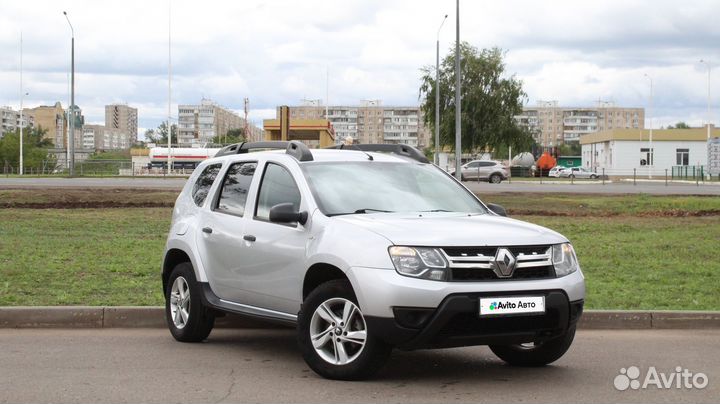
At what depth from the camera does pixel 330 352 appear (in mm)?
6898

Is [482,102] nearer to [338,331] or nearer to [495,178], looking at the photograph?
[495,178]

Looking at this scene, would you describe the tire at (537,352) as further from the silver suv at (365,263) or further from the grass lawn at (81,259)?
the grass lawn at (81,259)

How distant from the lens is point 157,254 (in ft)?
47.0

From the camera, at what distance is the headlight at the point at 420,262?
637 centimetres

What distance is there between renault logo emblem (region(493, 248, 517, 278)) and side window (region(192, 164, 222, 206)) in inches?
132

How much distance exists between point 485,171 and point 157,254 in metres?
49.5

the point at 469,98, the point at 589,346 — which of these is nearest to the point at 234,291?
the point at 589,346

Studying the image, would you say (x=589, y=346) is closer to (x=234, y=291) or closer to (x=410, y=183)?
(x=410, y=183)

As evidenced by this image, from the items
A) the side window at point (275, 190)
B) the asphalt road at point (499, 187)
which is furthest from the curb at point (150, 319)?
the asphalt road at point (499, 187)

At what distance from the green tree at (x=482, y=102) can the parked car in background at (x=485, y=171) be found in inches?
681

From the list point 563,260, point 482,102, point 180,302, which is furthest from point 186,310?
point 482,102

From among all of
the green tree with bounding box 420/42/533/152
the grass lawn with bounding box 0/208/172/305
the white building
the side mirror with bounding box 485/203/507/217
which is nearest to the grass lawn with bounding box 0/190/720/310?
the grass lawn with bounding box 0/208/172/305

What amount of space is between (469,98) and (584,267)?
70405mm

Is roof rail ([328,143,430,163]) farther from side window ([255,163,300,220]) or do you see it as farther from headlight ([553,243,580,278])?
headlight ([553,243,580,278])
